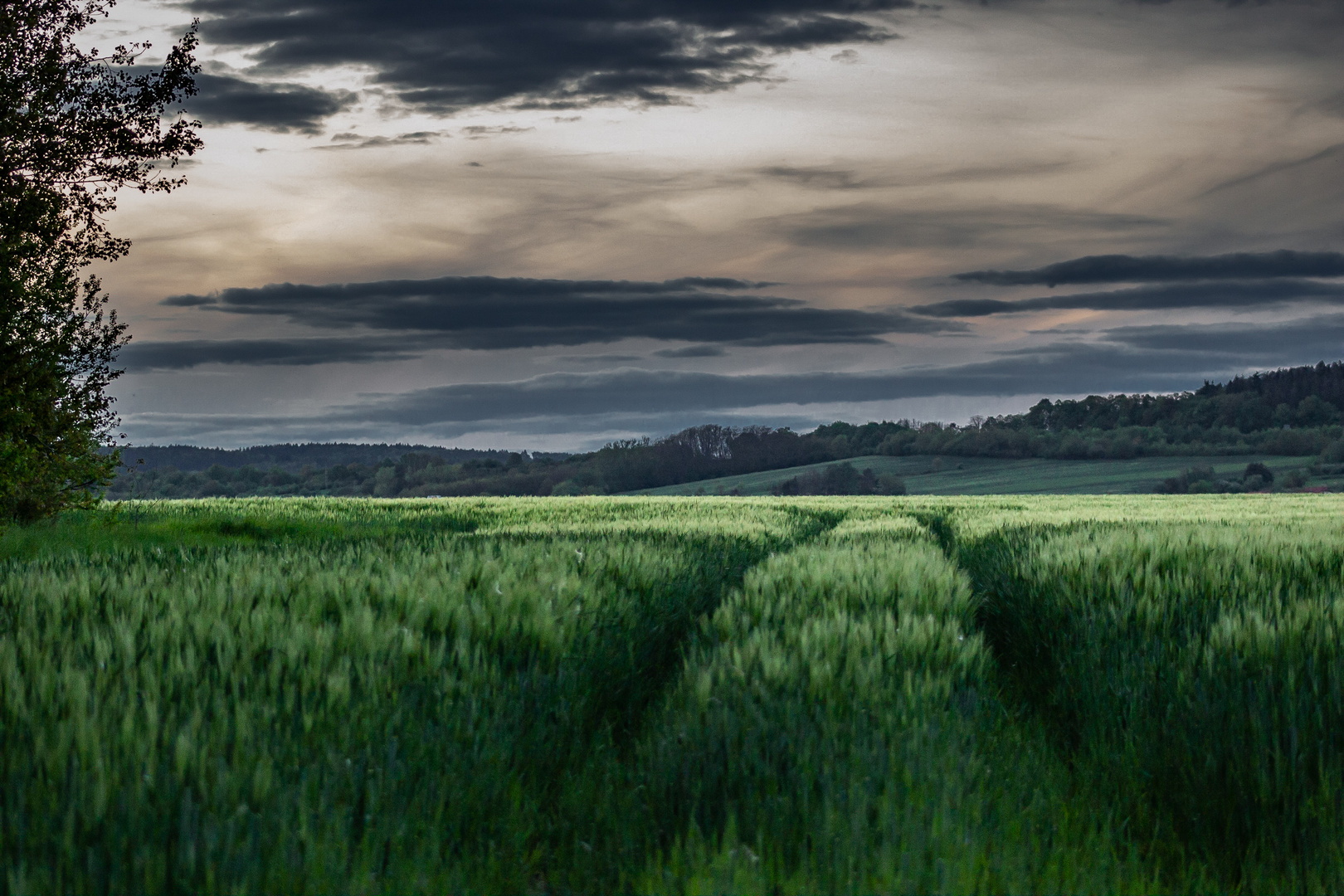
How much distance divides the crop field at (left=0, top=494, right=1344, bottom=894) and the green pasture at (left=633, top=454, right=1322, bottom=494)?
2989 inches

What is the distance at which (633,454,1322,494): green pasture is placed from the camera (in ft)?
282

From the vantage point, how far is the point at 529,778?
448 centimetres

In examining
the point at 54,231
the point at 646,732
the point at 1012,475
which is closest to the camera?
the point at 646,732

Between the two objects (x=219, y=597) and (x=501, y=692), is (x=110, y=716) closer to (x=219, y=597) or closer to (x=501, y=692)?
(x=501, y=692)

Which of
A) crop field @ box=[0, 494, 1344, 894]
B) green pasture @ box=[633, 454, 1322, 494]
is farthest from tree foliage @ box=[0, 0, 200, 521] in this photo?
green pasture @ box=[633, 454, 1322, 494]

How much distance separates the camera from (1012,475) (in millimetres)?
97875

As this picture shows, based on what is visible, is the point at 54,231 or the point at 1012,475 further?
the point at 1012,475

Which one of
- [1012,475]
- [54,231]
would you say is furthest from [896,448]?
[54,231]

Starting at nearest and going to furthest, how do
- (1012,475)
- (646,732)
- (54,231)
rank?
(646,732) < (54,231) < (1012,475)

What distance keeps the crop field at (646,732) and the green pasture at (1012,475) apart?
7593cm

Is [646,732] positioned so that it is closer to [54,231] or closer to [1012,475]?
[54,231]

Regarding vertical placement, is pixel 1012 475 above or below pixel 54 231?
below

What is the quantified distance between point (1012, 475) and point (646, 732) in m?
A: 100

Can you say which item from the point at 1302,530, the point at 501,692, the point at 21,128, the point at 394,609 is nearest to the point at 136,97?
the point at 21,128
